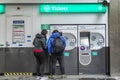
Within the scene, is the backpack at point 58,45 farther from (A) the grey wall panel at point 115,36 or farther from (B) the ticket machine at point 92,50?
(A) the grey wall panel at point 115,36

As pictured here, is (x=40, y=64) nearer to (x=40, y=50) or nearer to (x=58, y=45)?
(x=40, y=50)

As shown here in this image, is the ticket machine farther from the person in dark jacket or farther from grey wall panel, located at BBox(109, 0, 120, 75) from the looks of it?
the person in dark jacket

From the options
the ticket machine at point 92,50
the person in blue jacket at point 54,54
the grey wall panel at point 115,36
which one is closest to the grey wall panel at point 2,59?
→ the person in blue jacket at point 54,54

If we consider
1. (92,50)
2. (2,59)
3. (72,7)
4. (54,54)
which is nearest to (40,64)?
(54,54)

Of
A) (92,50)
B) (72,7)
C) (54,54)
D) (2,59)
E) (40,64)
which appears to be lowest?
(40,64)

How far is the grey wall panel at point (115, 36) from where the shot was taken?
1412 cm

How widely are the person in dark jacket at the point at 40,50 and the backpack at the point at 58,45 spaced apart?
1.64 ft

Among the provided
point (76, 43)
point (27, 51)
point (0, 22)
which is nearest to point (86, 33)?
point (76, 43)

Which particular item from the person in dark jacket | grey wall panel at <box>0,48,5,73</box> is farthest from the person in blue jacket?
grey wall panel at <box>0,48,5,73</box>

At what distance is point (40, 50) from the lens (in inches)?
534

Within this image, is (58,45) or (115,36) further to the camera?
(115,36)

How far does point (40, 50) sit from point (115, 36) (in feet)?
10.2

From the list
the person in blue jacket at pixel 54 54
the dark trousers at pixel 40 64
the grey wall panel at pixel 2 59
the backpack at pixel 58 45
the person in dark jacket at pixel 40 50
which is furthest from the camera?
the grey wall panel at pixel 2 59

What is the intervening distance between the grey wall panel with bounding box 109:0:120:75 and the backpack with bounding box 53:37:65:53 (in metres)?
2.18
